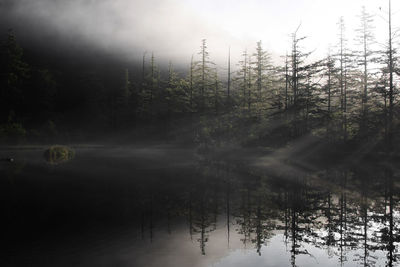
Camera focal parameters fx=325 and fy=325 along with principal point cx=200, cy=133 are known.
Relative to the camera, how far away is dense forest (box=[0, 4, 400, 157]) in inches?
1265

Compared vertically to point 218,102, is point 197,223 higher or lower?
lower

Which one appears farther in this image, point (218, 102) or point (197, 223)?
point (218, 102)

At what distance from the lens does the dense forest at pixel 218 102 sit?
3212 cm

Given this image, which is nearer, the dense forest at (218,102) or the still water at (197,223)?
the still water at (197,223)

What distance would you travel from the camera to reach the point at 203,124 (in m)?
48.2

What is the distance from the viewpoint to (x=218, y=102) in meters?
50.6

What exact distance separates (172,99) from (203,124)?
12.1 metres

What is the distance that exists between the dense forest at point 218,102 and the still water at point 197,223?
57.7 feet

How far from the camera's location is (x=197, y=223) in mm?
9055

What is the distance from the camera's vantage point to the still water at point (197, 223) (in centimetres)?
654

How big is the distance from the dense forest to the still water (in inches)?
692

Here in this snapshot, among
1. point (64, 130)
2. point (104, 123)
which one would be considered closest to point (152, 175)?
point (64, 130)

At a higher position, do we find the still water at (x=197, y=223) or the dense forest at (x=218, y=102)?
the dense forest at (x=218, y=102)

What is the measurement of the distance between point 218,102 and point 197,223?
139 ft
